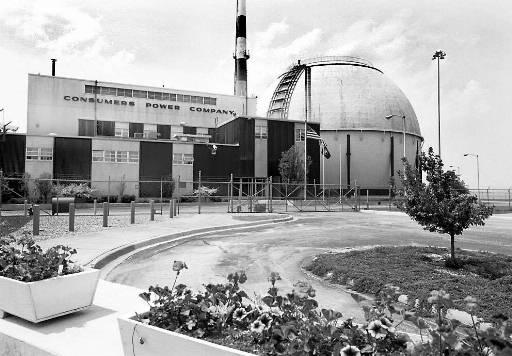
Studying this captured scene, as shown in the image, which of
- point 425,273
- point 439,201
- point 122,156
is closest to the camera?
point 425,273

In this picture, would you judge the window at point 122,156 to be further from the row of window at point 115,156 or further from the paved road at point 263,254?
the paved road at point 263,254

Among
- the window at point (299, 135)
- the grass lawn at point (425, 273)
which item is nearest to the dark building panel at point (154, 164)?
the window at point (299, 135)

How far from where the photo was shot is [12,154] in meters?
45.2

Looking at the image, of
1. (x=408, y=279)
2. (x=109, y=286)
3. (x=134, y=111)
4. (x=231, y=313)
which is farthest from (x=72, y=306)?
(x=134, y=111)

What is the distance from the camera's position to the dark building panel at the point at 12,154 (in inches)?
1764

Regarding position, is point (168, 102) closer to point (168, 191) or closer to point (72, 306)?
point (168, 191)

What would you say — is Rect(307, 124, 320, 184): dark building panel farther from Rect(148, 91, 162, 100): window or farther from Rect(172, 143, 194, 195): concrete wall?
Rect(148, 91, 162, 100): window

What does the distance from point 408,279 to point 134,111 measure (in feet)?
189

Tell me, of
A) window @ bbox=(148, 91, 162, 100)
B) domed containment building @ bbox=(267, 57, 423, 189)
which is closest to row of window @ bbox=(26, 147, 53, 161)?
window @ bbox=(148, 91, 162, 100)

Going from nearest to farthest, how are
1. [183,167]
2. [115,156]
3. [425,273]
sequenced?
[425,273] → [115,156] → [183,167]

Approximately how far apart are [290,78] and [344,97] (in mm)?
10644

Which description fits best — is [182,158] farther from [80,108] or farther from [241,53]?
[241,53]

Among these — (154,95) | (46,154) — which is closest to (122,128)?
(154,95)

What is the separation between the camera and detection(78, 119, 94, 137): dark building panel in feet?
188
